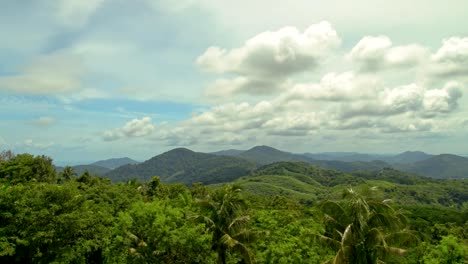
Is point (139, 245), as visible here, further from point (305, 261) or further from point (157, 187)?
point (157, 187)

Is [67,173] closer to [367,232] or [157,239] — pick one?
[157,239]

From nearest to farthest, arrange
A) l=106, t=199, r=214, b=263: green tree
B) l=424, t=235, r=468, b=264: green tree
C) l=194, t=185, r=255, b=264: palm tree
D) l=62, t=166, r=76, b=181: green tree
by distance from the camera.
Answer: l=424, t=235, r=468, b=264: green tree < l=106, t=199, r=214, b=263: green tree < l=194, t=185, r=255, b=264: palm tree < l=62, t=166, r=76, b=181: green tree

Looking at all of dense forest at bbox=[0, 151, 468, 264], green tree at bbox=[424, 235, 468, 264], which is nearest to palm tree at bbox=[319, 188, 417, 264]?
dense forest at bbox=[0, 151, 468, 264]

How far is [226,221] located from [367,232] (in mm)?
13333

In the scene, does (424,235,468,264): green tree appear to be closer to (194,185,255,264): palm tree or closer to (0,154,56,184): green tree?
(194,185,255,264): palm tree

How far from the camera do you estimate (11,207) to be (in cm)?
3606

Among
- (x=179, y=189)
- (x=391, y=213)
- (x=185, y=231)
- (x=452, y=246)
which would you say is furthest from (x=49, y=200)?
(x=179, y=189)

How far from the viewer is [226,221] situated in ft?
116

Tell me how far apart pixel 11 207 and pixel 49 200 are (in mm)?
4375

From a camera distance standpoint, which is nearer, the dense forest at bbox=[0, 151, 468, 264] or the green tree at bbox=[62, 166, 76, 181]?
the dense forest at bbox=[0, 151, 468, 264]

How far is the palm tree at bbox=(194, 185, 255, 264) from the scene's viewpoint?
3494 cm

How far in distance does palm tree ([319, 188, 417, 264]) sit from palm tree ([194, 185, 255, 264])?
916cm

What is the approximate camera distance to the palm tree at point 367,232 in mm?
27094

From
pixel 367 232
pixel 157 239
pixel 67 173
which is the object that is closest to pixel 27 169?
pixel 67 173
